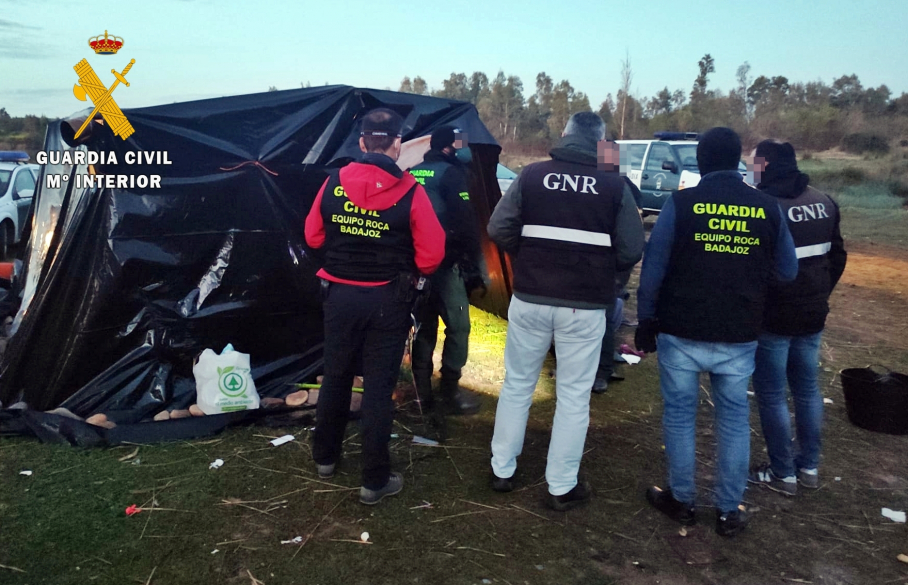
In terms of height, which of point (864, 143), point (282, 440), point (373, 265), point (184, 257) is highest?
point (864, 143)

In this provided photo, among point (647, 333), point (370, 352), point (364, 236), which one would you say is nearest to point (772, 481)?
point (647, 333)

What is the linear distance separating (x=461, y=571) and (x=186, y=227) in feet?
9.86

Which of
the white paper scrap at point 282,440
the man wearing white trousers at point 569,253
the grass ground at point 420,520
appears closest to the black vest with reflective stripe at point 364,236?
the man wearing white trousers at point 569,253

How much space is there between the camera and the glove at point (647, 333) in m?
3.29

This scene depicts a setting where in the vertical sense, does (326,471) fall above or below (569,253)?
below

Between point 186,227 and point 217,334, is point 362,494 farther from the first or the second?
point 186,227

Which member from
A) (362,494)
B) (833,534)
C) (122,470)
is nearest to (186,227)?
(122,470)

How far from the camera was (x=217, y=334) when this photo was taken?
4.67 metres

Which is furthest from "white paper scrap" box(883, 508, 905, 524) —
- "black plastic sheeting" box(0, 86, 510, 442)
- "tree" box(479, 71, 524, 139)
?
"tree" box(479, 71, 524, 139)

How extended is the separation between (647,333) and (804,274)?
947mm

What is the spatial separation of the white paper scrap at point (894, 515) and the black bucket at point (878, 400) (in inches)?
44.6

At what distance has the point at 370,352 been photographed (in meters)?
3.40

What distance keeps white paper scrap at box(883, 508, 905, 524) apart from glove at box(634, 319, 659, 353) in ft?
5.35

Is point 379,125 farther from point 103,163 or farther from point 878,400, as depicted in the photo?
point 878,400
